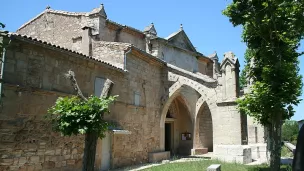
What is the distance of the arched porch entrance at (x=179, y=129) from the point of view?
61.7 ft

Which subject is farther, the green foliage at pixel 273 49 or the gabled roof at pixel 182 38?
the gabled roof at pixel 182 38

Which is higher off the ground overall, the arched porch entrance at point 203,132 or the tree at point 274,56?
the tree at point 274,56

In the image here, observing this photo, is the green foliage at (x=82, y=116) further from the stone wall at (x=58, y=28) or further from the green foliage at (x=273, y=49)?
the stone wall at (x=58, y=28)

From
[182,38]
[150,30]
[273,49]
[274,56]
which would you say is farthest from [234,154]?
[182,38]

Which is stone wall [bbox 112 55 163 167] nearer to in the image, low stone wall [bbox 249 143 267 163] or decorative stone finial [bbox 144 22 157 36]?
decorative stone finial [bbox 144 22 157 36]

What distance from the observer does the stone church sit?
838 centimetres

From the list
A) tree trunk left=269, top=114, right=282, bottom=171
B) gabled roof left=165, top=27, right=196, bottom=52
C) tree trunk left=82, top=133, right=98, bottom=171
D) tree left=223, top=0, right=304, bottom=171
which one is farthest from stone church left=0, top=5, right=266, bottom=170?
tree left=223, top=0, right=304, bottom=171

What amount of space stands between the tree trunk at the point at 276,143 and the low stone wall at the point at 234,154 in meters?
3.90

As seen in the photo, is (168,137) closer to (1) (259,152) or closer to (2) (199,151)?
(2) (199,151)

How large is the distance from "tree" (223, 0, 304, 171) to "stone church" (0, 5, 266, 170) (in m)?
4.17

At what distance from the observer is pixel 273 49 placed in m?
8.82

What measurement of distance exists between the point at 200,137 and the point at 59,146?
10.8m

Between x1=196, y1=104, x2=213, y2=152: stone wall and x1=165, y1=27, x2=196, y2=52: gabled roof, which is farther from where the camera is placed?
x1=165, y1=27, x2=196, y2=52: gabled roof

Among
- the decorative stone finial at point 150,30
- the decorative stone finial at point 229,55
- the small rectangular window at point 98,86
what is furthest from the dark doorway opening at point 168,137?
the small rectangular window at point 98,86
